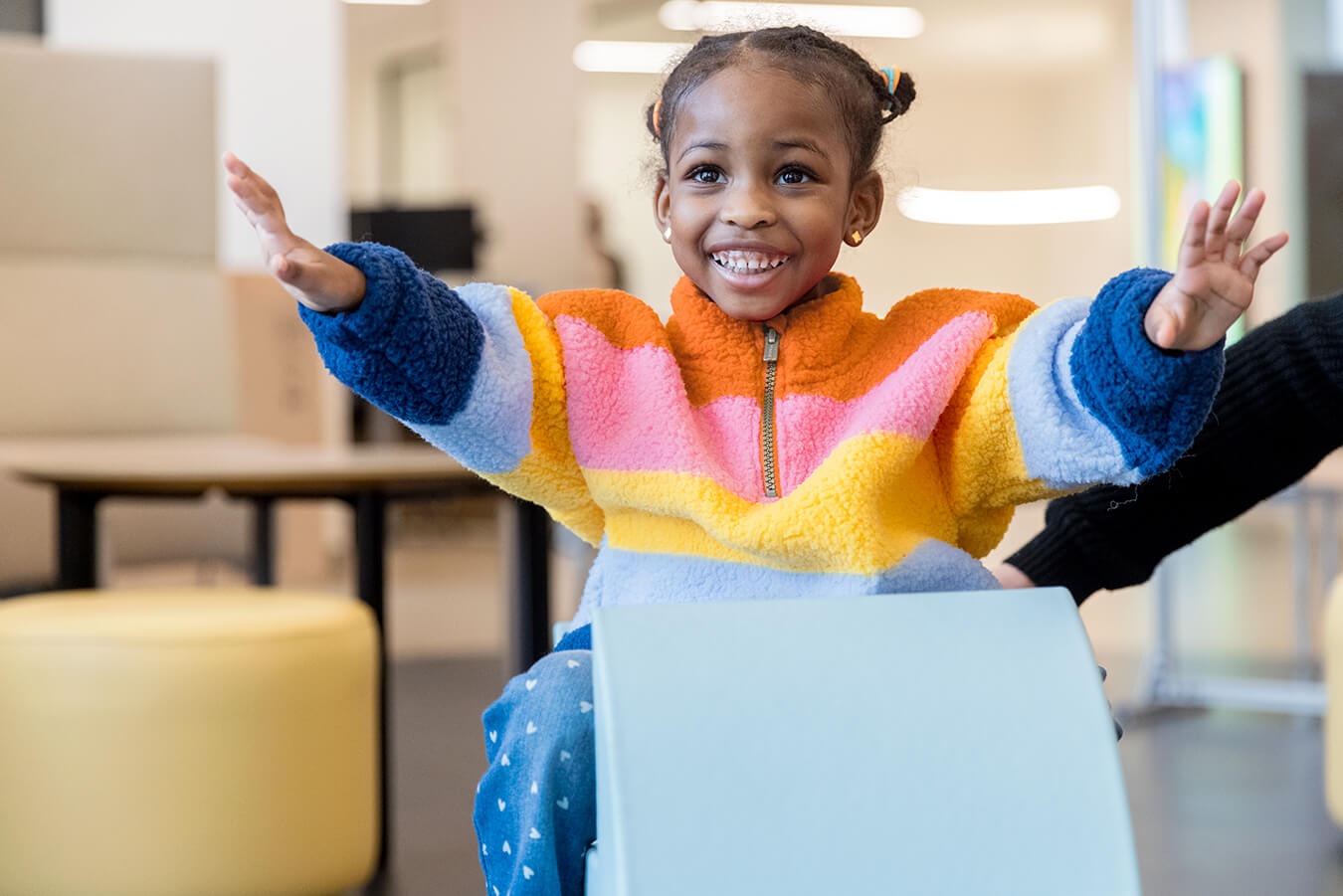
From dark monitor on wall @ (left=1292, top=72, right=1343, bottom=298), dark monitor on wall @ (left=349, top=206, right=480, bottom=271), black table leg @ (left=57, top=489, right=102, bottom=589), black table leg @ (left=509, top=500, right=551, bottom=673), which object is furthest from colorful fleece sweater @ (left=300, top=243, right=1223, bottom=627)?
dark monitor on wall @ (left=349, top=206, right=480, bottom=271)

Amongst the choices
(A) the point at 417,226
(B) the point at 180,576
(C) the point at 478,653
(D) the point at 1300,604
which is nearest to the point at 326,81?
(A) the point at 417,226

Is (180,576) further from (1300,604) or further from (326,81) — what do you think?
(1300,604)

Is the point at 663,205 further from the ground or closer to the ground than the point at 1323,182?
closer to the ground

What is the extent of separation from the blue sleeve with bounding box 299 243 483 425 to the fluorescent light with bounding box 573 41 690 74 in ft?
17.9

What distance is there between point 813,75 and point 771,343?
18cm

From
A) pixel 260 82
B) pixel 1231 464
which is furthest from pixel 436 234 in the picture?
pixel 1231 464

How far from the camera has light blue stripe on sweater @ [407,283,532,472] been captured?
895mm

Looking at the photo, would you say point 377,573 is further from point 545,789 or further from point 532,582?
point 545,789

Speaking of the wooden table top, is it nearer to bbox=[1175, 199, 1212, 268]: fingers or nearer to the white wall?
bbox=[1175, 199, 1212, 268]: fingers

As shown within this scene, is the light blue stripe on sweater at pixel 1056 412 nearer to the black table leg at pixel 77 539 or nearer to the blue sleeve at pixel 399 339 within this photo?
the blue sleeve at pixel 399 339

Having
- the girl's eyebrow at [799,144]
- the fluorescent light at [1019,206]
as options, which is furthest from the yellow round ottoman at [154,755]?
the fluorescent light at [1019,206]

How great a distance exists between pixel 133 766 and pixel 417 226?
2735mm

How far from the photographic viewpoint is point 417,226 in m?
4.03

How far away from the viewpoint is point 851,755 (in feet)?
2.45
